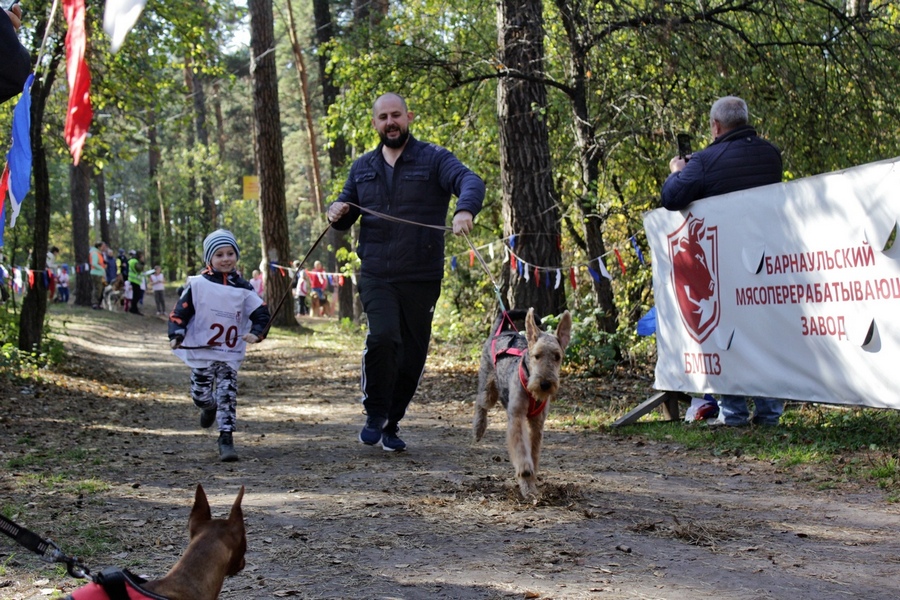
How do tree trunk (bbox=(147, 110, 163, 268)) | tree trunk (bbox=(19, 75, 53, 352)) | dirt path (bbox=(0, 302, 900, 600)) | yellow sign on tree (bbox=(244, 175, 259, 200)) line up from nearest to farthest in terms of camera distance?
dirt path (bbox=(0, 302, 900, 600)), tree trunk (bbox=(19, 75, 53, 352)), yellow sign on tree (bbox=(244, 175, 259, 200)), tree trunk (bbox=(147, 110, 163, 268))

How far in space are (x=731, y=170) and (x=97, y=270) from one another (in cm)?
2610

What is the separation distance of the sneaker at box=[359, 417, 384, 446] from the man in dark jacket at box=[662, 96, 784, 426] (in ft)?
9.37

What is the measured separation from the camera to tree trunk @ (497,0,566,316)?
11062 millimetres

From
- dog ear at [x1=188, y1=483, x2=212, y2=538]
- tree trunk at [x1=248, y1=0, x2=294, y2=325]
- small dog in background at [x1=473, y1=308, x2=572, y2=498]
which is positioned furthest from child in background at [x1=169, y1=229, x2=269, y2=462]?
tree trunk at [x1=248, y1=0, x2=294, y2=325]

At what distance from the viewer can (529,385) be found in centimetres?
541

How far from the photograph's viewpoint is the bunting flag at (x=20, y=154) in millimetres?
5905

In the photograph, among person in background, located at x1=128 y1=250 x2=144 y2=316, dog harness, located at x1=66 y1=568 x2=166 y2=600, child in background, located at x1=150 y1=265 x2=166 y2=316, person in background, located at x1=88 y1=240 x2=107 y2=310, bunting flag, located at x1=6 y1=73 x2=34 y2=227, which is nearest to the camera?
dog harness, located at x1=66 y1=568 x2=166 y2=600

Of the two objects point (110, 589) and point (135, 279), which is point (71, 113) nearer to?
point (110, 589)

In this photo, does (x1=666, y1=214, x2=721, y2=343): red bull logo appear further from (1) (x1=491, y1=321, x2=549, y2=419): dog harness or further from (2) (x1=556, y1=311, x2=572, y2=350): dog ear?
(2) (x1=556, y1=311, x2=572, y2=350): dog ear

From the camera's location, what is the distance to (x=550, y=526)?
486 centimetres

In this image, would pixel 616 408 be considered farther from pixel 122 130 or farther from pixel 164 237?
pixel 164 237

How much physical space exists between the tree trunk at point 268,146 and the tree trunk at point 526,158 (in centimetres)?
1058

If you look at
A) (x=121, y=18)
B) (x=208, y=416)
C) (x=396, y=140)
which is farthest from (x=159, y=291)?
(x=121, y=18)

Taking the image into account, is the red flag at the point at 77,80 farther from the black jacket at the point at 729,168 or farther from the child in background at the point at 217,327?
the black jacket at the point at 729,168
